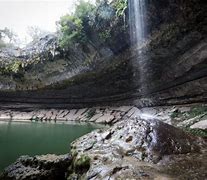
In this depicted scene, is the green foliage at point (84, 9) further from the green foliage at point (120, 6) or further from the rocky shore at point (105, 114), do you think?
the rocky shore at point (105, 114)

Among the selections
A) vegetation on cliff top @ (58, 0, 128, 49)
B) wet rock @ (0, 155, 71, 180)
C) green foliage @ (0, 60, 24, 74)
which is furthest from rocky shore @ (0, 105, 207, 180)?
green foliage @ (0, 60, 24, 74)

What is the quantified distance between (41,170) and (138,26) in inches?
496

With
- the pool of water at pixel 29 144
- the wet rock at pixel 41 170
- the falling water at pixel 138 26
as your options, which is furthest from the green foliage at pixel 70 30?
the wet rock at pixel 41 170

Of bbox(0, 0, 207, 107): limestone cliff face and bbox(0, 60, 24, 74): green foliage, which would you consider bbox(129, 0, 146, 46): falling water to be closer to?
bbox(0, 0, 207, 107): limestone cliff face

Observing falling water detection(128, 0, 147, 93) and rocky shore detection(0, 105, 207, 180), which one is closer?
rocky shore detection(0, 105, 207, 180)

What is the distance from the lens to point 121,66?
18.9 metres

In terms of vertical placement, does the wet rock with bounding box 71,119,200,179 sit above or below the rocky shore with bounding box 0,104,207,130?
below

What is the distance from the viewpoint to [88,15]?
19.2 meters

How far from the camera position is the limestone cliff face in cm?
1591

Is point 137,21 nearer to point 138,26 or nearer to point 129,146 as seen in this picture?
point 138,26

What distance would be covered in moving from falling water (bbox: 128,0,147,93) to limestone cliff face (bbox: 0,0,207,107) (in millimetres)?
142

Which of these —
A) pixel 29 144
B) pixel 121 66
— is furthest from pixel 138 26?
pixel 29 144

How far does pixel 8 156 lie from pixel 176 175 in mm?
Answer: 7246

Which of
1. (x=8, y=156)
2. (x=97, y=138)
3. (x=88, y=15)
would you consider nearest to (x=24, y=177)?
(x=97, y=138)
